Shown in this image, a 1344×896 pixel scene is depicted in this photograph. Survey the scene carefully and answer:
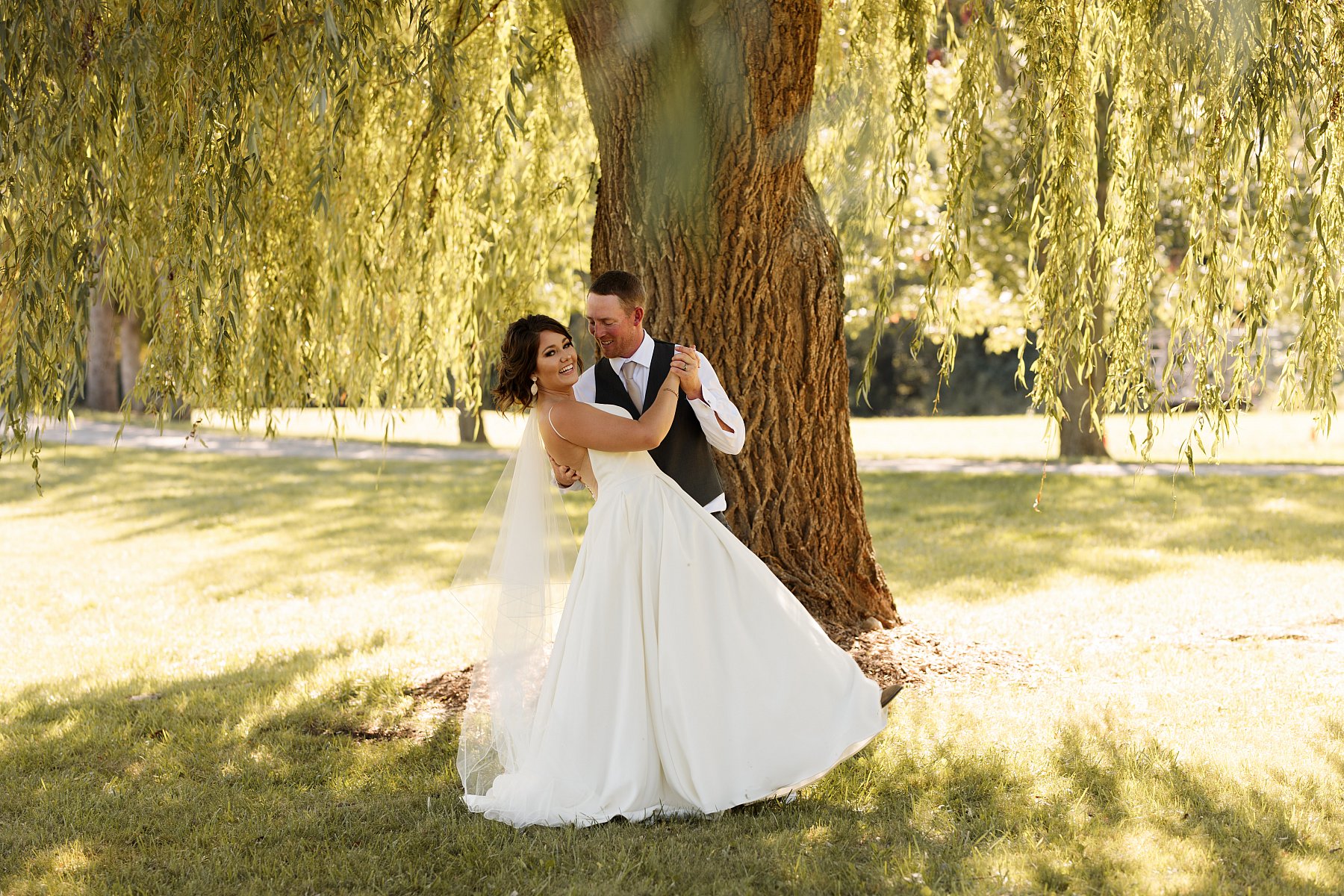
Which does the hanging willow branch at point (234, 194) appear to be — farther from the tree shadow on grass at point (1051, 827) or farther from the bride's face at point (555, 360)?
the tree shadow on grass at point (1051, 827)

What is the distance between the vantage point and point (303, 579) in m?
9.83

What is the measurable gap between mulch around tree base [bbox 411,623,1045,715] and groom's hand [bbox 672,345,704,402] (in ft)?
6.39

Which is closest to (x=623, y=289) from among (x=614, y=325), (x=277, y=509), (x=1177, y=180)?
(x=614, y=325)

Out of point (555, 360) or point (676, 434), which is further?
point (676, 434)

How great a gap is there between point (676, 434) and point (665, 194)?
1567 millimetres

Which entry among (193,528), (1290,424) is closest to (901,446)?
(1290,424)

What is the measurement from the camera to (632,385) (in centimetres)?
434

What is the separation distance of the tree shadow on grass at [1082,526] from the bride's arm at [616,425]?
4.95m

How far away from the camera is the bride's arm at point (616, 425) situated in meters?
4.08

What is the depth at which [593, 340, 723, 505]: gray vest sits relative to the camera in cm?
431

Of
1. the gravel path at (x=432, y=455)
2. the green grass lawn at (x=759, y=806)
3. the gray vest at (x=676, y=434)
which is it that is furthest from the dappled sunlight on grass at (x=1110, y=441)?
the gray vest at (x=676, y=434)

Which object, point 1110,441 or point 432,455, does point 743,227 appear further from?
point 1110,441

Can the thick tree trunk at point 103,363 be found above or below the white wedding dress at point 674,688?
above

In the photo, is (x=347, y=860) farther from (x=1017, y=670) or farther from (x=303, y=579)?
(x=303, y=579)
